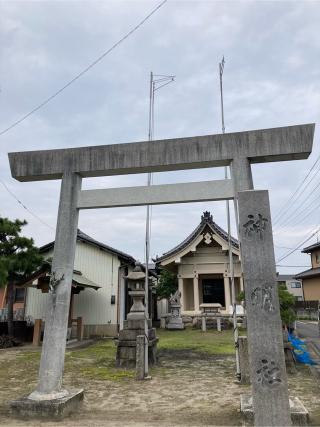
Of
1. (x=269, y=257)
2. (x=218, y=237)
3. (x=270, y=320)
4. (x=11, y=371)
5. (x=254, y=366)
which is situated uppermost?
(x=218, y=237)

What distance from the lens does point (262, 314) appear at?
4812 millimetres

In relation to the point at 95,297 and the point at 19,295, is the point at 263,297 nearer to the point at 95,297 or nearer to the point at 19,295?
the point at 95,297

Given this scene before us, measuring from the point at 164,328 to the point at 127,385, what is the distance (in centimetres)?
1416

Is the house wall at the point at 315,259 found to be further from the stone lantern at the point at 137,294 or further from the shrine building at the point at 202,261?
the stone lantern at the point at 137,294

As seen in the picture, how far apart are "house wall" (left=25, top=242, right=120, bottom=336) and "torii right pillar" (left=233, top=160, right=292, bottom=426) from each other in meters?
15.5

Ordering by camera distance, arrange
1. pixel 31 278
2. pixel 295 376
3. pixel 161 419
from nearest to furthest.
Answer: pixel 161 419, pixel 295 376, pixel 31 278

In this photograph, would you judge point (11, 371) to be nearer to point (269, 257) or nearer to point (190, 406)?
point (190, 406)

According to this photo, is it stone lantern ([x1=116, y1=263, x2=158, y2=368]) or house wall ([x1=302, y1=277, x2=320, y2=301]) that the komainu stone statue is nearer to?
stone lantern ([x1=116, y1=263, x2=158, y2=368])

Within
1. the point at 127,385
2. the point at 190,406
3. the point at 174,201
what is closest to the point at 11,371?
the point at 127,385

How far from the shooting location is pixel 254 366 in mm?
4656

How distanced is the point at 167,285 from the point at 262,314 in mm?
21744

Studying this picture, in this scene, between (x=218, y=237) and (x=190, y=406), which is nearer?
(x=190, y=406)

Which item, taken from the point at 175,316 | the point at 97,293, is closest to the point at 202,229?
the point at 175,316

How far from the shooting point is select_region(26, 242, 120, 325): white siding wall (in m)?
19.3
